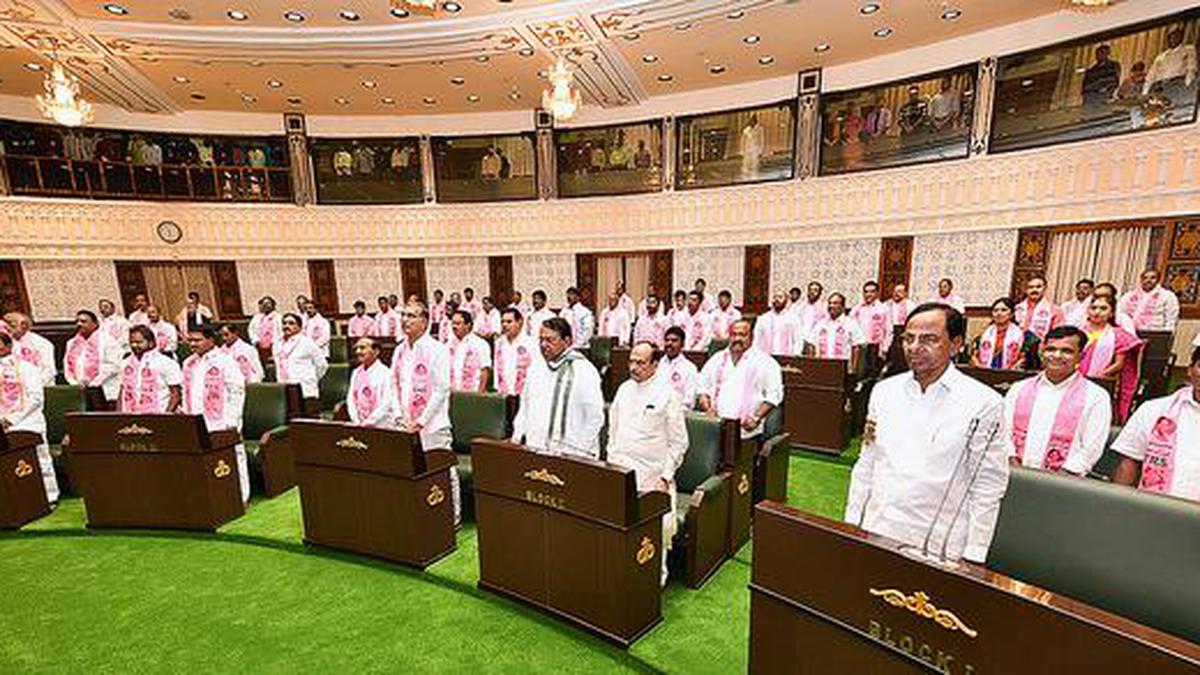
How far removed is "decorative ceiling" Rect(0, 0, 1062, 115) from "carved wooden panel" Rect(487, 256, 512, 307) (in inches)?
168

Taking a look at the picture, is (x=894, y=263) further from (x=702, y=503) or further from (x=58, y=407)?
(x=58, y=407)

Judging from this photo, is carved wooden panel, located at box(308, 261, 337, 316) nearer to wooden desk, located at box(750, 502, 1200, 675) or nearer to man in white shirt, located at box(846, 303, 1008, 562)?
wooden desk, located at box(750, 502, 1200, 675)

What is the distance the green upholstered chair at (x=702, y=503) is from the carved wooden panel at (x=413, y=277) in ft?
39.9

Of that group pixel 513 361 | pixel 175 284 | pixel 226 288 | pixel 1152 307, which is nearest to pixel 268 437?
pixel 513 361

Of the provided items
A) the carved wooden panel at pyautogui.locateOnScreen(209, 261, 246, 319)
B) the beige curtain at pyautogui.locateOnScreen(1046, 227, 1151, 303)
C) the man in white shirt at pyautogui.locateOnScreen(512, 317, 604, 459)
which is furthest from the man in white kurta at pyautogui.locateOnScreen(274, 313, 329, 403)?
the beige curtain at pyautogui.locateOnScreen(1046, 227, 1151, 303)

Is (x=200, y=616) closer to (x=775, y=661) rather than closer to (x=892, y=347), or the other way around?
(x=775, y=661)

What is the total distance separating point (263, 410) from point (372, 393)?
1.73m

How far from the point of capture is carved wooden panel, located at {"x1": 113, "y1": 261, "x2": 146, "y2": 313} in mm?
12406

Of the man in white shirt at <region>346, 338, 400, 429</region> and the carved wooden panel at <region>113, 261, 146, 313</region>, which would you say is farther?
the carved wooden panel at <region>113, 261, 146, 313</region>

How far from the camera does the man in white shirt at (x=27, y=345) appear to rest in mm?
5750

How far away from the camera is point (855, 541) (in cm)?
173

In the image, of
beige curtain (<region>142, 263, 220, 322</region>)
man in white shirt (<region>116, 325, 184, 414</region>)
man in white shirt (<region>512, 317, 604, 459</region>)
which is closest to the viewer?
man in white shirt (<region>512, 317, 604, 459</region>)

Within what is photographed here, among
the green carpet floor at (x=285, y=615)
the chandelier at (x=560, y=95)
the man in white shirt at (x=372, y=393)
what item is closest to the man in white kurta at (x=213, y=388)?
the green carpet floor at (x=285, y=615)

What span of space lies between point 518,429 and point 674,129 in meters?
10.7
